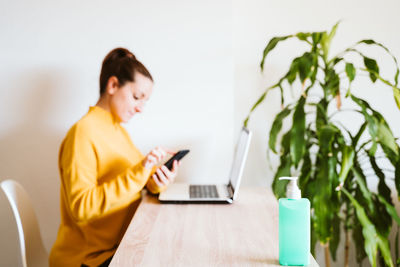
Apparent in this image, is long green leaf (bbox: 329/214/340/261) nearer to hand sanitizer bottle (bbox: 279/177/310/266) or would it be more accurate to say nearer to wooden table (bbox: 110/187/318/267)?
wooden table (bbox: 110/187/318/267)

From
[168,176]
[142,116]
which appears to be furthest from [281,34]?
[168,176]

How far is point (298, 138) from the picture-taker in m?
1.75

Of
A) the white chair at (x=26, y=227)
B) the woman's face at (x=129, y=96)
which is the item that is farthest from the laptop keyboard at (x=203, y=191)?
the white chair at (x=26, y=227)

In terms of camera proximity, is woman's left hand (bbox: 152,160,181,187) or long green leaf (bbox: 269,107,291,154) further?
long green leaf (bbox: 269,107,291,154)

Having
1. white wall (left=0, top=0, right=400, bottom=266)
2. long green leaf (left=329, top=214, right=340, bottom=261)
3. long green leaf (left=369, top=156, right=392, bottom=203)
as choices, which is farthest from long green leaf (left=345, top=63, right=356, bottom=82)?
long green leaf (left=329, top=214, right=340, bottom=261)

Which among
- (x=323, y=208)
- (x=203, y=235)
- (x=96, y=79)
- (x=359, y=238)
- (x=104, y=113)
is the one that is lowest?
(x=359, y=238)

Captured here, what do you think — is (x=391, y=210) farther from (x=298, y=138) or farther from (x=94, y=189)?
(x=94, y=189)

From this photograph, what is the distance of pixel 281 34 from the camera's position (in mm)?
2156

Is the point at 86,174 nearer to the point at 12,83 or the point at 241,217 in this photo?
the point at 241,217

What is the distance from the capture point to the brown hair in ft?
5.28

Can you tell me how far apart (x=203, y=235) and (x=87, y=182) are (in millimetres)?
475

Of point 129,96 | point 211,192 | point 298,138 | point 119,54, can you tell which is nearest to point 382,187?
point 298,138

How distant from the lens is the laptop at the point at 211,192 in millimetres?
1569

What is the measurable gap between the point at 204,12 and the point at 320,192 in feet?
3.32
